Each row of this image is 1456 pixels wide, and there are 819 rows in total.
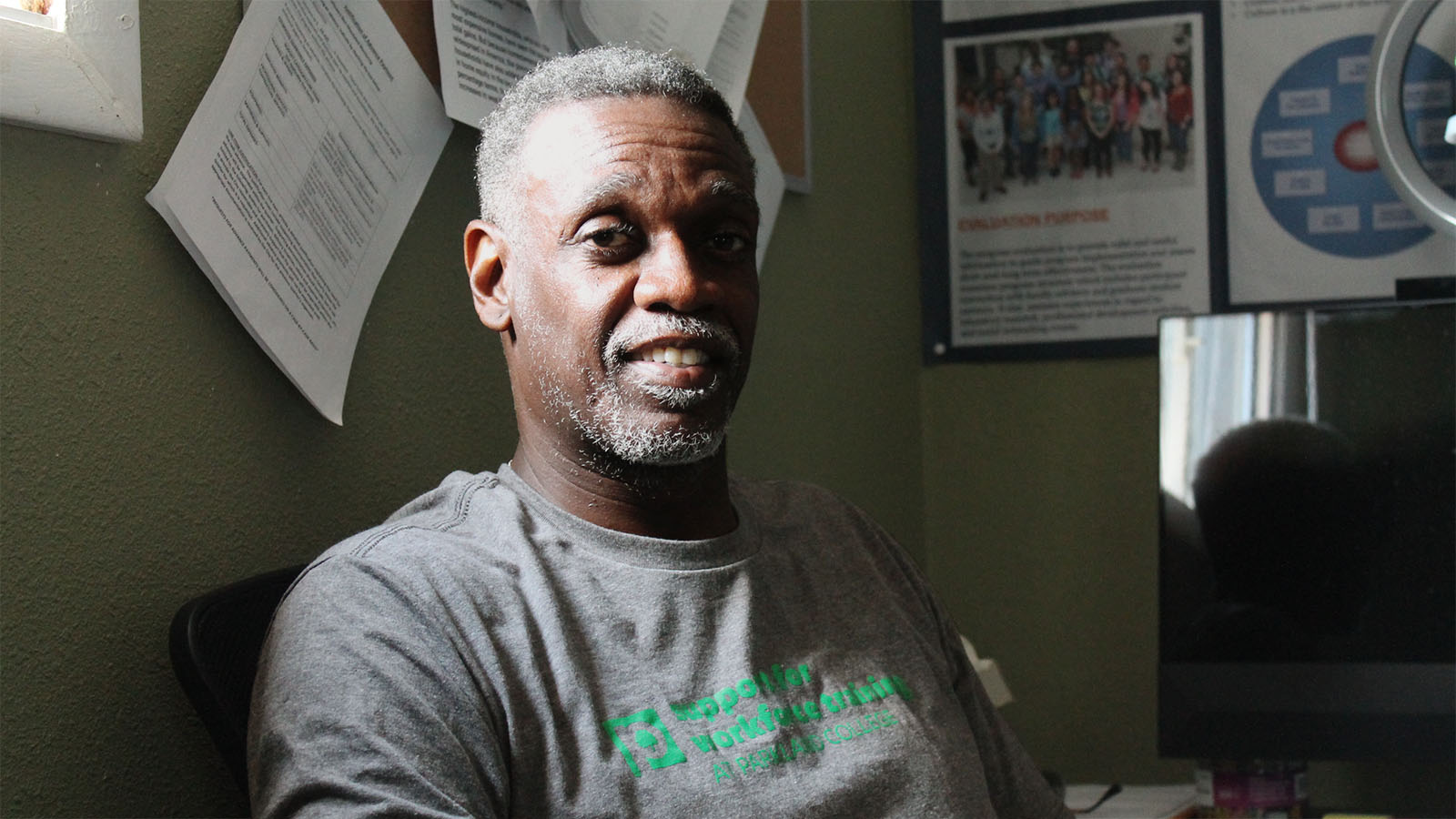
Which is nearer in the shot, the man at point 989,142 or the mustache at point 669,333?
the mustache at point 669,333

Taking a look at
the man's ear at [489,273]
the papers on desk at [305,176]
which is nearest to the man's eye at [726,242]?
the man's ear at [489,273]

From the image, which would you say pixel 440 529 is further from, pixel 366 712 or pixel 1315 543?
pixel 1315 543

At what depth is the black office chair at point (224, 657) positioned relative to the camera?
0.77 m

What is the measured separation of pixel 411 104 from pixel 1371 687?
1.13 metres

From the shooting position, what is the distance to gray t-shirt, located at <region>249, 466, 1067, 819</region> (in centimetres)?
73

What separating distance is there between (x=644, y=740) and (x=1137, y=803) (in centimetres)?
91

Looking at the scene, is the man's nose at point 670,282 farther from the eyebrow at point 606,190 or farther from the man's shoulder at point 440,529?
the man's shoulder at point 440,529

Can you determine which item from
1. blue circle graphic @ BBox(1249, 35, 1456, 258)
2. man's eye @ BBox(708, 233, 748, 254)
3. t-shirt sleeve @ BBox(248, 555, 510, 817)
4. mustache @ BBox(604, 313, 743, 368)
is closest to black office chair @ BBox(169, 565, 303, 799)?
t-shirt sleeve @ BBox(248, 555, 510, 817)

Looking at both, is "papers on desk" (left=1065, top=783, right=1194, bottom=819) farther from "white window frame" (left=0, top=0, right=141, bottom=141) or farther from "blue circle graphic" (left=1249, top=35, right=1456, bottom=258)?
"white window frame" (left=0, top=0, right=141, bottom=141)

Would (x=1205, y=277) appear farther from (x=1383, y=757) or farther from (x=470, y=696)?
(x=470, y=696)

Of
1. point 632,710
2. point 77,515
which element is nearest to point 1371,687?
point 632,710

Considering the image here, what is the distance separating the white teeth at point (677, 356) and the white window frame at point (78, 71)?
36 cm

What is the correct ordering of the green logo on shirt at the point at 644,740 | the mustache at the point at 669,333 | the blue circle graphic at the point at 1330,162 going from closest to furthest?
1. the green logo on shirt at the point at 644,740
2. the mustache at the point at 669,333
3. the blue circle graphic at the point at 1330,162

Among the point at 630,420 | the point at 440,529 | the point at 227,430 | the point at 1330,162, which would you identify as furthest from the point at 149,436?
the point at 1330,162
